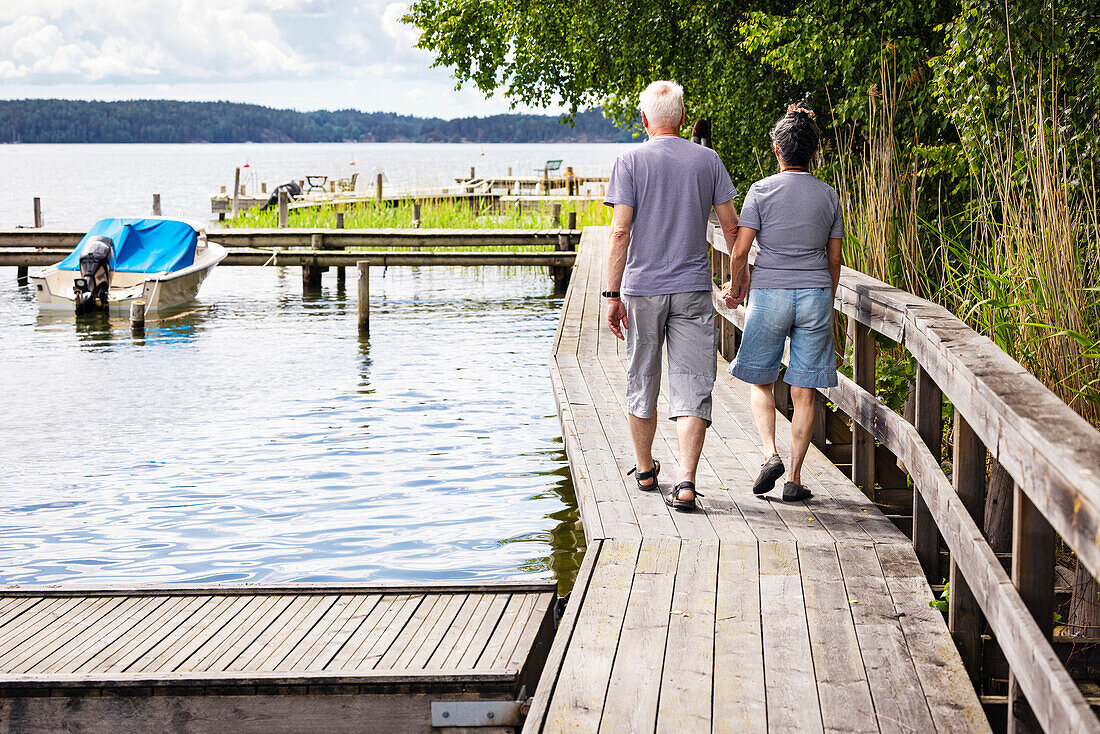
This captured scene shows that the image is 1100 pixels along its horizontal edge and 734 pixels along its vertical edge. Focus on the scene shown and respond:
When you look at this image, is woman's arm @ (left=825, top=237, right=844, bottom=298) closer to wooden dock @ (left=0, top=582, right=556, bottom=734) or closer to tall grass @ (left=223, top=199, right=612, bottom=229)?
wooden dock @ (left=0, top=582, right=556, bottom=734)

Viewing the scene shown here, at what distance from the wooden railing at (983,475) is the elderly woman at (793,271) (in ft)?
0.86

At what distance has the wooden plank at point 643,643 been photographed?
115 inches

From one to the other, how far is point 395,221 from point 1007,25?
68.4 ft

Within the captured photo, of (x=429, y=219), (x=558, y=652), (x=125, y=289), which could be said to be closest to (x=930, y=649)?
(x=558, y=652)

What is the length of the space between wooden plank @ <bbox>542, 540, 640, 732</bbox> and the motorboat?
52.4 ft

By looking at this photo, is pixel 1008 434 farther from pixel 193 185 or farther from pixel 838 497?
pixel 193 185

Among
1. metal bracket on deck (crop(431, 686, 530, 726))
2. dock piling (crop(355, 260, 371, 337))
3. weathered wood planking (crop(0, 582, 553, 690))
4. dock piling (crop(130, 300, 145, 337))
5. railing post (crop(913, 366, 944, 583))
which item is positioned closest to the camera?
metal bracket on deck (crop(431, 686, 530, 726))

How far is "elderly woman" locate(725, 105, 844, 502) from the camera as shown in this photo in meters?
4.57

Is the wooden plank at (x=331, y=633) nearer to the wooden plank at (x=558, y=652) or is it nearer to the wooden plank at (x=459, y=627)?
the wooden plank at (x=459, y=627)

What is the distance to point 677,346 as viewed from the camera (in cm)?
469

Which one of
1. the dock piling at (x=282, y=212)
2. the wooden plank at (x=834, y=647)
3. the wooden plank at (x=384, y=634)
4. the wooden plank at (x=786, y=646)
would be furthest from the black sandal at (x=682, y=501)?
the dock piling at (x=282, y=212)

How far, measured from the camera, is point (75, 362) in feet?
48.0

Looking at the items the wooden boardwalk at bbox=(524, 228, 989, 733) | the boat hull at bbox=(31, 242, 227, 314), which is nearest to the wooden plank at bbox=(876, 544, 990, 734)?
the wooden boardwalk at bbox=(524, 228, 989, 733)

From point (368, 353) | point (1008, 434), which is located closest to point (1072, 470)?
point (1008, 434)
